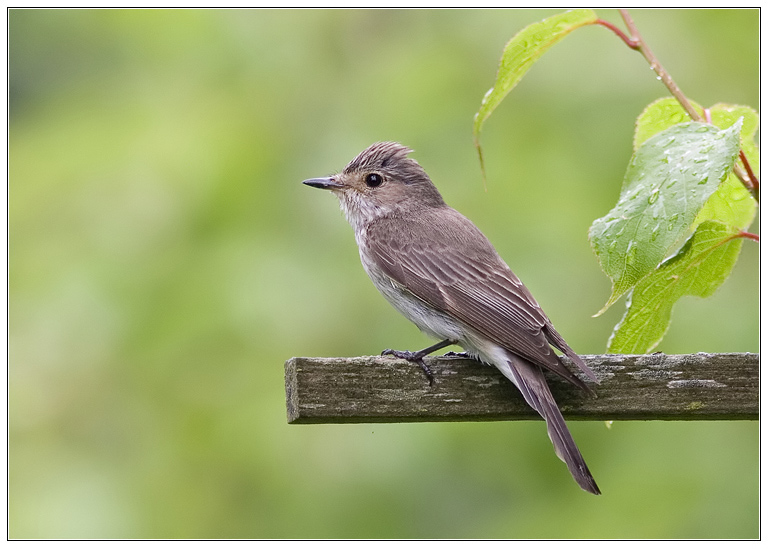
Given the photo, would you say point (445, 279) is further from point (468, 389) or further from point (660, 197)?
point (660, 197)

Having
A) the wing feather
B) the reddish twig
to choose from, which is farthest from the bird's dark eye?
the reddish twig

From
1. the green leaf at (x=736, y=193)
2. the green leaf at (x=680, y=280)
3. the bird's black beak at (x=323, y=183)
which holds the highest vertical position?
the bird's black beak at (x=323, y=183)

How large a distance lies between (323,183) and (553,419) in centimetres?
231

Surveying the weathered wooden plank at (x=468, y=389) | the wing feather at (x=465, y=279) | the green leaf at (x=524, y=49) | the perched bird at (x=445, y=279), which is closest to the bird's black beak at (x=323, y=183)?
the perched bird at (x=445, y=279)

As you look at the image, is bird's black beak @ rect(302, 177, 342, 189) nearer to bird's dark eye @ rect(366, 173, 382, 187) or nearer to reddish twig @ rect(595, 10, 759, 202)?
bird's dark eye @ rect(366, 173, 382, 187)

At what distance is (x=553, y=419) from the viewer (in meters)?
3.06

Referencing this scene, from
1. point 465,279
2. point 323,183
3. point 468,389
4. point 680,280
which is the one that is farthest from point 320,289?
point 680,280

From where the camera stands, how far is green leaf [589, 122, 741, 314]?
2.24 metres

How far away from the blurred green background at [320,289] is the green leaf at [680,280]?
1794 mm

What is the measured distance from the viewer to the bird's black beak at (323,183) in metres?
4.92

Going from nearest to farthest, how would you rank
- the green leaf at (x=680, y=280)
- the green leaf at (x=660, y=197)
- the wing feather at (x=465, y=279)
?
the green leaf at (x=660, y=197) → the green leaf at (x=680, y=280) → the wing feather at (x=465, y=279)

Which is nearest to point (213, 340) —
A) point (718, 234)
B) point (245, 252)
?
point (245, 252)

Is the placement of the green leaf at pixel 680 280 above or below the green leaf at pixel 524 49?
below

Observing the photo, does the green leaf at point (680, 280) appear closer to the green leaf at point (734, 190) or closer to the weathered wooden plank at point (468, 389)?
the green leaf at point (734, 190)
